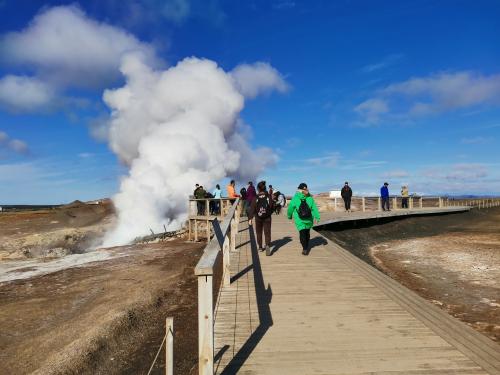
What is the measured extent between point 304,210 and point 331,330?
484 centimetres

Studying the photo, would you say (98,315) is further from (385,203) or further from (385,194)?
(385,203)

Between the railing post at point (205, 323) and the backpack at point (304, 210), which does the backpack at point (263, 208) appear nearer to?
the backpack at point (304, 210)

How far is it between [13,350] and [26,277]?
920 centimetres

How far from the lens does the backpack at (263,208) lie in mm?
11375

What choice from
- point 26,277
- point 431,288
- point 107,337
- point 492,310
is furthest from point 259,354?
point 26,277

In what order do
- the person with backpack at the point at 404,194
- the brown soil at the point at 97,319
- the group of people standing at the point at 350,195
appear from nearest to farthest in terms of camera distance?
the brown soil at the point at 97,319 < the group of people standing at the point at 350,195 < the person with backpack at the point at 404,194

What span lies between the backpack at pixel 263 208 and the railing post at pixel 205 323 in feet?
23.6

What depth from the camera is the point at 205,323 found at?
4.20 meters

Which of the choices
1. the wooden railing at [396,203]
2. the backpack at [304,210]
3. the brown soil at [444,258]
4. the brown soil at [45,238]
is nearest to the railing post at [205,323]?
the brown soil at [444,258]

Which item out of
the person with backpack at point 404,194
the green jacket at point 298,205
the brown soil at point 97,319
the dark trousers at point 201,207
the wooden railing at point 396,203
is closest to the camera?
the brown soil at point 97,319

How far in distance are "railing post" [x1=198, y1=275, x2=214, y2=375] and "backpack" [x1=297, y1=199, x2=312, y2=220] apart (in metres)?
6.53

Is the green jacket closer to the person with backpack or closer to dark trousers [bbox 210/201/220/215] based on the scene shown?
dark trousers [bbox 210/201/220/215]

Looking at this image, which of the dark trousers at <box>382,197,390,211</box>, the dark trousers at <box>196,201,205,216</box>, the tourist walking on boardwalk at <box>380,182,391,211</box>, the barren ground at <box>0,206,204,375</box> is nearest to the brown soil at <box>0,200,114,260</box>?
the barren ground at <box>0,206,204,375</box>

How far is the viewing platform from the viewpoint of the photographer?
4.73 metres
